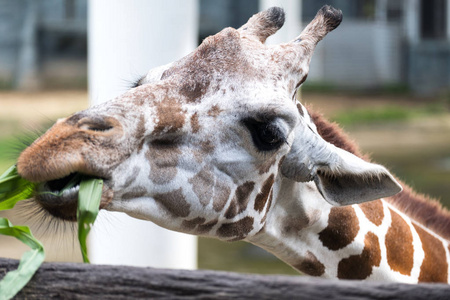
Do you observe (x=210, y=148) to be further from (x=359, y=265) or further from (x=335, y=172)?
(x=359, y=265)

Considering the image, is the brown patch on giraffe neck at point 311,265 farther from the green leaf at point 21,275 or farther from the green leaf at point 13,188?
the green leaf at point 21,275

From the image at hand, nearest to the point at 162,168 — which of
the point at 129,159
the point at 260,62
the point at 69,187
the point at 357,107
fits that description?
the point at 129,159

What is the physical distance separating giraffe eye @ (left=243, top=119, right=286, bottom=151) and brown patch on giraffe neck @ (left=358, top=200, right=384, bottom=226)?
25.8 inches

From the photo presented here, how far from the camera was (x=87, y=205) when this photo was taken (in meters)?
1.92

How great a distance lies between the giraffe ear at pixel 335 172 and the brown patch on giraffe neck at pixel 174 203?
1.36 ft

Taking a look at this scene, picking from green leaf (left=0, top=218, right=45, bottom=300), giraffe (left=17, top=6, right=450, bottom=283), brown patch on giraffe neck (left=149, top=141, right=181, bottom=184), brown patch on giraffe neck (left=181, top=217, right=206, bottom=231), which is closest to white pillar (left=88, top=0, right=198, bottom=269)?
giraffe (left=17, top=6, right=450, bottom=283)

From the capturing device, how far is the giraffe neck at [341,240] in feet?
8.54

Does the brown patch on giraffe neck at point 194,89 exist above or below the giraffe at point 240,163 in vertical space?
above

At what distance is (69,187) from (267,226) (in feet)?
2.80

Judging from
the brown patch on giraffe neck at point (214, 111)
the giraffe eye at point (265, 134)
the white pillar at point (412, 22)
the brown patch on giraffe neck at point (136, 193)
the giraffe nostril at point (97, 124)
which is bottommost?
the brown patch on giraffe neck at point (136, 193)

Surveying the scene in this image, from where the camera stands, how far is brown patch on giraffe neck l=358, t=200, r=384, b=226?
2.79 m

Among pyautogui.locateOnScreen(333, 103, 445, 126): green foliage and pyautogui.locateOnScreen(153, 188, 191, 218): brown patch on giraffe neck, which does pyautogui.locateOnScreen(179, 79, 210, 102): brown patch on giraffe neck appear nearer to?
pyautogui.locateOnScreen(153, 188, 191, 218): brown patch on giraffe neck

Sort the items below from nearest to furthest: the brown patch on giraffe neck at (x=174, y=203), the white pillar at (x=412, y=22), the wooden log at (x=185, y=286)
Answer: the wooden log at (x=185, y=286) → the brown patch on giraffe neck at (x=174, y=203) → the white pillar at (x=412, y=22)

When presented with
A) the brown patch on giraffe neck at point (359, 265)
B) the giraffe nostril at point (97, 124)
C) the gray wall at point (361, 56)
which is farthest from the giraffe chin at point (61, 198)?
the gray wall at point (361, 56)
